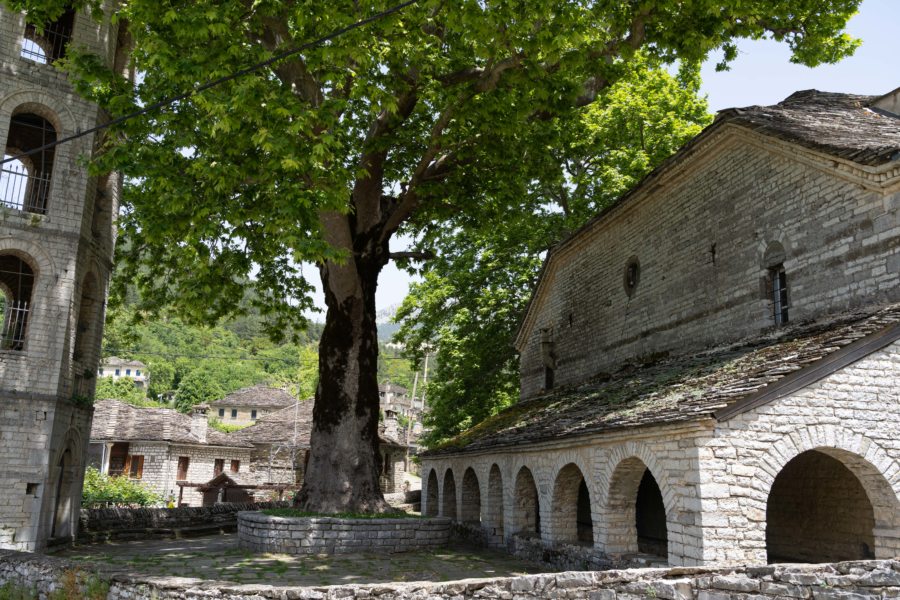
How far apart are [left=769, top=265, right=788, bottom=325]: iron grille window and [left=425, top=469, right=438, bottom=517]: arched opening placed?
12771mm

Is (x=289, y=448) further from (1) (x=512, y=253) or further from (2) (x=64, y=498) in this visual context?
(2) (x=64, y=498)

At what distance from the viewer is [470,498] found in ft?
66.3

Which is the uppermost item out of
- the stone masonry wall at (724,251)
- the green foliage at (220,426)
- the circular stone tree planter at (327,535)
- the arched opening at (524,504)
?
the stone masonry wall at (724,251)

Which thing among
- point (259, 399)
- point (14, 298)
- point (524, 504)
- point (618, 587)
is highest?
point (259, 399)

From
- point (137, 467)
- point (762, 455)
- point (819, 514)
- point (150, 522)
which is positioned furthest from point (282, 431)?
point (762, 455)

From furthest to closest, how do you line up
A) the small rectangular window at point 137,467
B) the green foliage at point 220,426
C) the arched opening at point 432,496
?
the green foliage at point 220,426 < the small rectangular window at point 137,467 < the arched opening at point 432,496

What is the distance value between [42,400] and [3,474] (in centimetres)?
169

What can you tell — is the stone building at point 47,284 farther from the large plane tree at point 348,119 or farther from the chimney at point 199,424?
the chimney at point 199,424

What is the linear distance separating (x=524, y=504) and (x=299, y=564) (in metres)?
5.36

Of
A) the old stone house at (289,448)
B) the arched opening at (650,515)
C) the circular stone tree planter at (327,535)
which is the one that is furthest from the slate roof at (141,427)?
the arched opening at (650,515)

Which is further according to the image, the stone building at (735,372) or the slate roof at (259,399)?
the slate roof at (259,399)

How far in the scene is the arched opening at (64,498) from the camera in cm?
1733

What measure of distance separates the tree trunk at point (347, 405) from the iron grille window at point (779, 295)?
27.5 ft

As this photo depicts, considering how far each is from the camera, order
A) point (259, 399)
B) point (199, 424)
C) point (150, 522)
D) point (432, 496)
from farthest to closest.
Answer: point (259, 399), point (199, 424), point (432, 496), point (150, 522)
